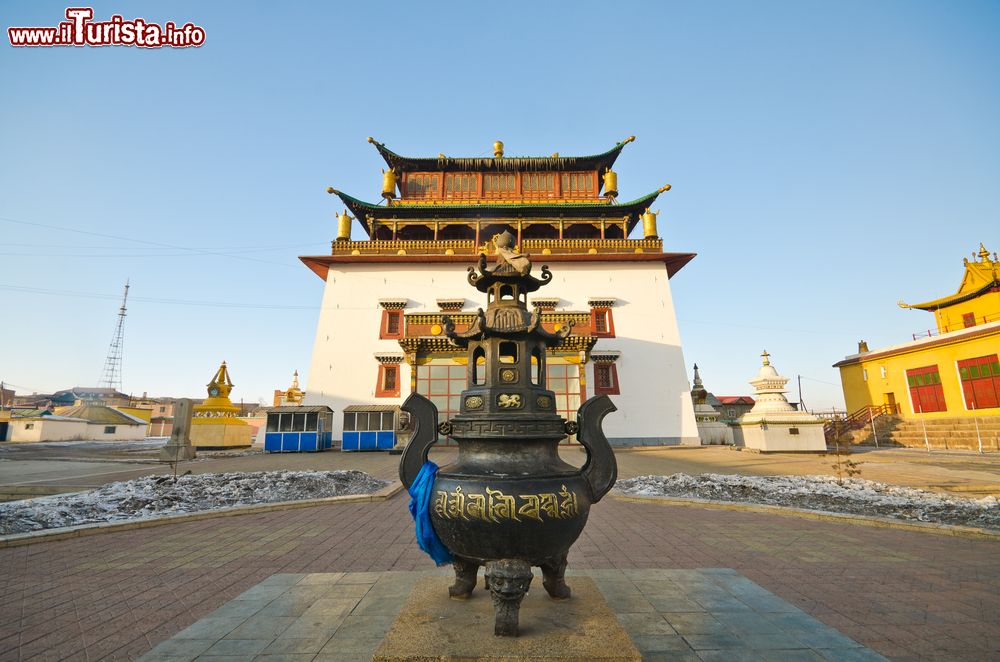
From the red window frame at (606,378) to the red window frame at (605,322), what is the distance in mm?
1870

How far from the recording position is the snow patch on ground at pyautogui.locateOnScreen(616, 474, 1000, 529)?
629 centimetres

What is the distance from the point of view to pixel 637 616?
2.96 m

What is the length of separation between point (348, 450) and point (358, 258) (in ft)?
36.2

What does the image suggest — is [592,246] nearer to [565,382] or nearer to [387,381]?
[565,382]

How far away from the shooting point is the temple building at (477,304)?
1978 centimetres

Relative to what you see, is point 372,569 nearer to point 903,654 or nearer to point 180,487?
point 903,654

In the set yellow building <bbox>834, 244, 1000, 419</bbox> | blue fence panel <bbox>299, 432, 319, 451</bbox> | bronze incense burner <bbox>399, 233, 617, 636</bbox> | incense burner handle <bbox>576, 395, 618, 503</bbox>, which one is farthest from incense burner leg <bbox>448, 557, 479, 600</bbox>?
yellow building <bbox>834, 244, 1000, 419</bbox>

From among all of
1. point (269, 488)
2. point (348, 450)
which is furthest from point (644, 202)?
point (269, 488)

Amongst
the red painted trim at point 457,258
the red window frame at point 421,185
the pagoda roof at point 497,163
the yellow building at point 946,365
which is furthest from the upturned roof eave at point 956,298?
the red window frame at point 421,185

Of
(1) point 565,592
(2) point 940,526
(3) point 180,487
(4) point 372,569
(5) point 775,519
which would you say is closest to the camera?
(1) point 565,592

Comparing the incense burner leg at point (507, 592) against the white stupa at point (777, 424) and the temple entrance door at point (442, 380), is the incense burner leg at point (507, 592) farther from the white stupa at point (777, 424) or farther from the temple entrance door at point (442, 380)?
the white stupa at point (777, 424)

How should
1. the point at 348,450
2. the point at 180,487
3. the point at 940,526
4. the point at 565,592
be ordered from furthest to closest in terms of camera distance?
the point at 348,450
the point at 180,487
the point at 940,526
the point at 565,592

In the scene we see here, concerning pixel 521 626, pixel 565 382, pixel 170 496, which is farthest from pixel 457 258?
pixel 521 626

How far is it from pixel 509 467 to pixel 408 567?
229 centimetres
